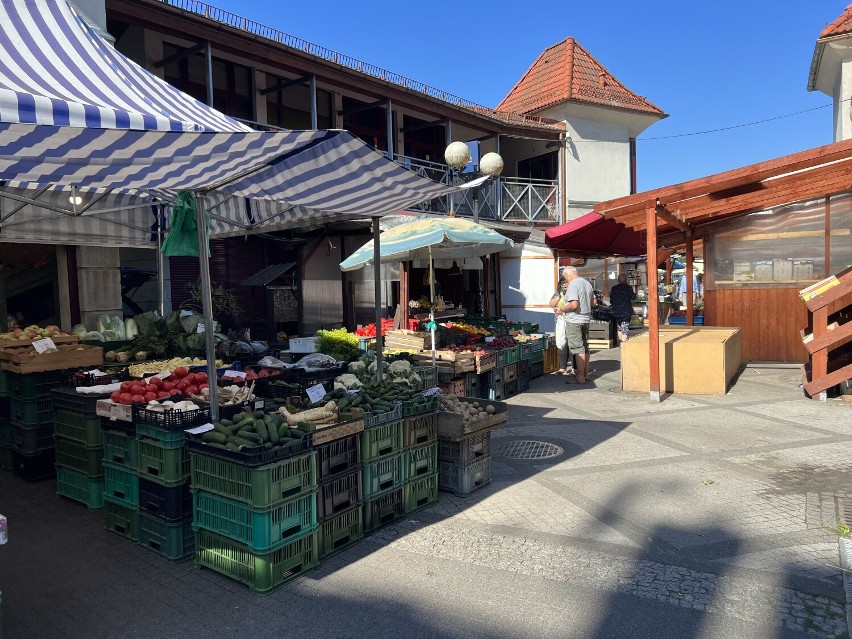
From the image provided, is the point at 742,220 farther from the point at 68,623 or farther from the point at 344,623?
the point at 68,623

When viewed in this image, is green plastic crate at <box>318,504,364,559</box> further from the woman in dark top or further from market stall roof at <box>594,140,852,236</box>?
the woman in dark top

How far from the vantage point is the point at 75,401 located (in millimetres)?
5098

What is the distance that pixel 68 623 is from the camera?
3371mm

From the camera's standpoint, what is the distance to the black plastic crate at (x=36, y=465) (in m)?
5.84

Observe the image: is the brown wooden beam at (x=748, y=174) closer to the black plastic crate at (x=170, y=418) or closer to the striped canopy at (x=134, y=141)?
the striped canopy at (x=134, y=141)

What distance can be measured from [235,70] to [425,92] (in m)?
5.19

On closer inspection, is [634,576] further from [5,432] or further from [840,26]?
[840,26]

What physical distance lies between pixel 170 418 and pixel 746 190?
945cm

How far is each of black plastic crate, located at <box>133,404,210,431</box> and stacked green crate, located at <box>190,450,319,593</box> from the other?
0.26 m

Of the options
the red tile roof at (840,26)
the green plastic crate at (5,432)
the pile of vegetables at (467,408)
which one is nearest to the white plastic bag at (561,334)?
the pile of vegetables at (467,408)

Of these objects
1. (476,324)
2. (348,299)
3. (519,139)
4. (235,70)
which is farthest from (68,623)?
(519,139)

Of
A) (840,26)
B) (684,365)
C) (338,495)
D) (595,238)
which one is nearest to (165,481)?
(338,495)

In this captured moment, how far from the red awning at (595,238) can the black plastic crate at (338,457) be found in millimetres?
7940

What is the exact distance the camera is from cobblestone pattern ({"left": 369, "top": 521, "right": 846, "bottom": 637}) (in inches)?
130
